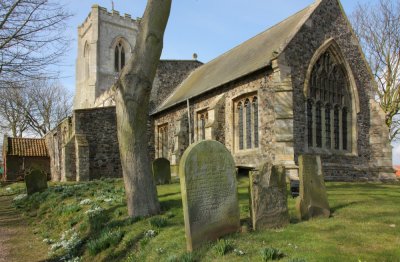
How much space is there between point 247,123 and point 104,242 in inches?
455

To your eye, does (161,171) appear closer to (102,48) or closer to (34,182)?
(34,182)

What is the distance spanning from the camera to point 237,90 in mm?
17859

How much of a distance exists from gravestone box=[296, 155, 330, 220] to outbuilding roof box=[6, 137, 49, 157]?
92.8 ft

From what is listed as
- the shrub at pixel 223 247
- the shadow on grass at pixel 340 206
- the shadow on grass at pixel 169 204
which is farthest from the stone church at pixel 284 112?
the shrub at pixel 223 247

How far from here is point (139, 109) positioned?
8.38 metres

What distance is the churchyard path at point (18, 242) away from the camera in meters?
7.93

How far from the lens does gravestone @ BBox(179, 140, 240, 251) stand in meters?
6.09

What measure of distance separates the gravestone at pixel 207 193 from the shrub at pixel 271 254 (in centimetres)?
119

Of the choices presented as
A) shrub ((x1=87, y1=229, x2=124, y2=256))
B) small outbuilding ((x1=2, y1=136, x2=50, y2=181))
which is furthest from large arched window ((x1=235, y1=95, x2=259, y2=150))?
small outbuilding ((x1=2, y1=136, x2=50, y2=181))

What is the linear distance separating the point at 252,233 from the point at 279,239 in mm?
550

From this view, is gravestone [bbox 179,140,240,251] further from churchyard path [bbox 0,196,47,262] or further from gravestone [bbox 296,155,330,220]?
churchyard path [bbox 0,196,47,262]

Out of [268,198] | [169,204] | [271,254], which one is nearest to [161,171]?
[169,204]

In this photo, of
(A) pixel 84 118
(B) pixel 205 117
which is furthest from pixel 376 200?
(A) pixel 84 118

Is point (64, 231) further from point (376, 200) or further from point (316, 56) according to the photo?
point (316, 56)
